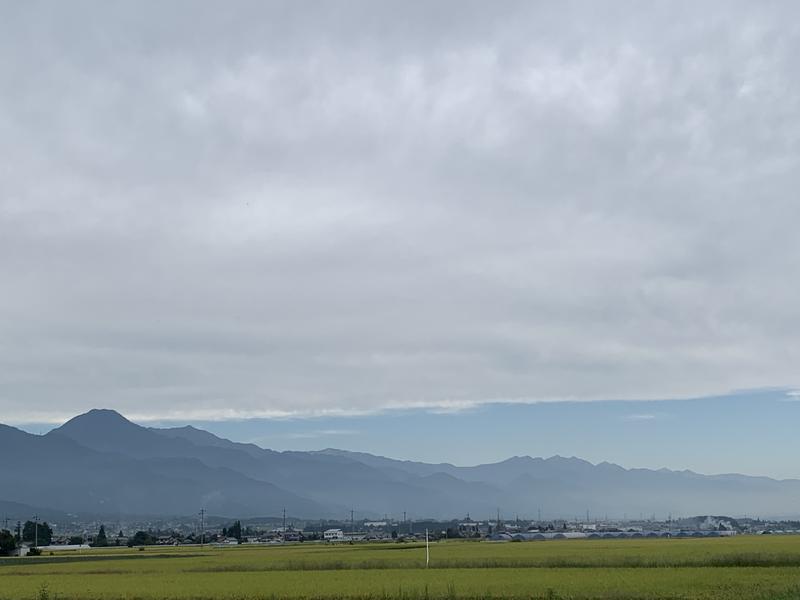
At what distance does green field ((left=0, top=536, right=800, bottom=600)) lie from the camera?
139 ft

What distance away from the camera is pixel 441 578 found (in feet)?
166

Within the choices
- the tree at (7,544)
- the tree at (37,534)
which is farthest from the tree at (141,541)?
the tree at (7,544)

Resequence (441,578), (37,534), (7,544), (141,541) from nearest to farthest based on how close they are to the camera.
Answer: (441,578), (7,544), (141,541), (37,534)

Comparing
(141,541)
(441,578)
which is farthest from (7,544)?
(441,578)

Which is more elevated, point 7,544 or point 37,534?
point 7,544

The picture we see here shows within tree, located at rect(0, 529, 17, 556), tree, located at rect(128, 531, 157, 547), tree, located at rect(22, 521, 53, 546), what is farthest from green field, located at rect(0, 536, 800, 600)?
tree, located at rect(22, 521, 53, 546)

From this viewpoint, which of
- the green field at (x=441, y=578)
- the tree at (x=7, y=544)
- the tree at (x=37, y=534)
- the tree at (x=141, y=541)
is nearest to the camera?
the green field at (x=441, y=578)

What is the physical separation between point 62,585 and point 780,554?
46022 millimetres

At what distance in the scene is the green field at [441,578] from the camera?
42.2m

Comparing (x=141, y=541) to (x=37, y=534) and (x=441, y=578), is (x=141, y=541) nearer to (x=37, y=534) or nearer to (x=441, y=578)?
(x=37, y=534)

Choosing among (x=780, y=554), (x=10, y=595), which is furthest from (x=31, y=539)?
(x=780, y=554)

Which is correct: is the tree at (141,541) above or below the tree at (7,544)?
below

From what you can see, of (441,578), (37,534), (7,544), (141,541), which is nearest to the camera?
(441,578)

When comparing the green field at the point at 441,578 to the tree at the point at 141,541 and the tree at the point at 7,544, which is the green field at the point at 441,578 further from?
the tree at the point at 141,541
